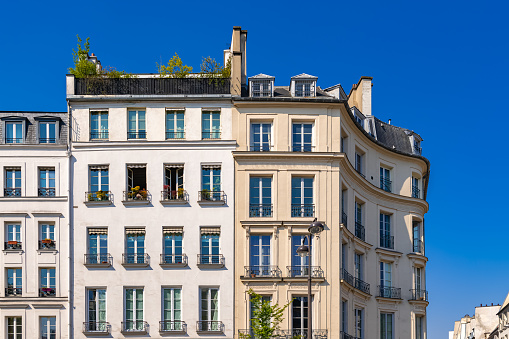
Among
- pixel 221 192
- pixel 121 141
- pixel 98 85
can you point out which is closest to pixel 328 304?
pixel 221 192

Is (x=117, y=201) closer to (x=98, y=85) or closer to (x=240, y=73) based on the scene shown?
(x=98, y=85)

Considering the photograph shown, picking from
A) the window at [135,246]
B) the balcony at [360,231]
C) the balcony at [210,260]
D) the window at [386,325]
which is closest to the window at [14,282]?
the window at [135,246]

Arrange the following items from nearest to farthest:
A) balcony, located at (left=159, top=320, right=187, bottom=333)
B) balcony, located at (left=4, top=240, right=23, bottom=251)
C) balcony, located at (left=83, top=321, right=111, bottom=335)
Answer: balcony, located at (left=159, top=320, right=187, bottom=333) → balcony, located at (left=83, top=321, right=111, bottom=335) → balcony, located at (left=4, top=240, right=23, bottom=251)

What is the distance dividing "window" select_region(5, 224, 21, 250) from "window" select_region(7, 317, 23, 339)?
137 inches

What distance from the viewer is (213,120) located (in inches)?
1642


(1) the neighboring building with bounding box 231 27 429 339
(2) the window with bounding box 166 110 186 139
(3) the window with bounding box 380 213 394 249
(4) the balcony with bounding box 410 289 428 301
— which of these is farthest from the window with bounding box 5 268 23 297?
(4) the balcony with bounding box 410 289 428 301

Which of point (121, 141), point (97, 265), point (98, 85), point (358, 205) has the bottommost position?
point (97, 265)

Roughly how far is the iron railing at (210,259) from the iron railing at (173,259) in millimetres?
764

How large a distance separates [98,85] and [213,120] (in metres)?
6.05

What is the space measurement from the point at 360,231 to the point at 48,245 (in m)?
16.3

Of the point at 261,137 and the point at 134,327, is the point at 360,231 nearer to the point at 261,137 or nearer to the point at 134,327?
the point at 261,137

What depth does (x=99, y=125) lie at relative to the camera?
41.8m

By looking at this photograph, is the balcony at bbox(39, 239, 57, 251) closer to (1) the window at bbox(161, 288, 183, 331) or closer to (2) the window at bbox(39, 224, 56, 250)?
(2) the window at bbox(39, 224, 56, 250)

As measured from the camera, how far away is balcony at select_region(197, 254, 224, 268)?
4019 centimetres
